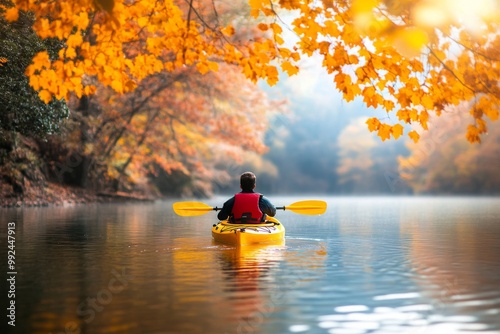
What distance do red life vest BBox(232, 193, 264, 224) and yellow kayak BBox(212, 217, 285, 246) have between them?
23 cm

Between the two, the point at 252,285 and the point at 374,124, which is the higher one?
the point at 374,124

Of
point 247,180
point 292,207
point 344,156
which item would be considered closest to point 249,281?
point 247,180

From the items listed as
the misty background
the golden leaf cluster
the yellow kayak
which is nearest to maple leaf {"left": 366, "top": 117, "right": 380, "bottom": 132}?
the golden leaf cluster

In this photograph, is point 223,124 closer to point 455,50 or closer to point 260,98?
point 260,98

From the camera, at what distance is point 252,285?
8203 mm

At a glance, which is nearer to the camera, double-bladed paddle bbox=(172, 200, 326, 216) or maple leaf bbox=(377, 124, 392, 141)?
maple leaf bbox=(377, 124, 392, 141)

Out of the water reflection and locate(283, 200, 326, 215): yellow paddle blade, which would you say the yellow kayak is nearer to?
the water reflection

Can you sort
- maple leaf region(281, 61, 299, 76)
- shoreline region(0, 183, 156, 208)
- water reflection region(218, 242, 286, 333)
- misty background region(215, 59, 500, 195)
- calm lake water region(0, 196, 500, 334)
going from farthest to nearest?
misty background region(215, 59, 500, 195)
shoreline region(0, 183, 156, 208)
maple leaf region(281, 61, 299, 76)
water reflection region(218, 242, 286, 333)
calm lake water region(0, 196, 500, 334)

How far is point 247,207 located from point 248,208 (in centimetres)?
3

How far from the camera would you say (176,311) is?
260 inches

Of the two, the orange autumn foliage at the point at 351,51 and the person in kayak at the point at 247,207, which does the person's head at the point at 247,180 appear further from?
the orange autumn foliage at the point at 351,51

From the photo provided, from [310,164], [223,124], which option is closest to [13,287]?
[223,124]

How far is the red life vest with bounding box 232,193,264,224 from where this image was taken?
44.3 feet

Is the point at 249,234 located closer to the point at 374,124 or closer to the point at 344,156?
the point at 374,124
